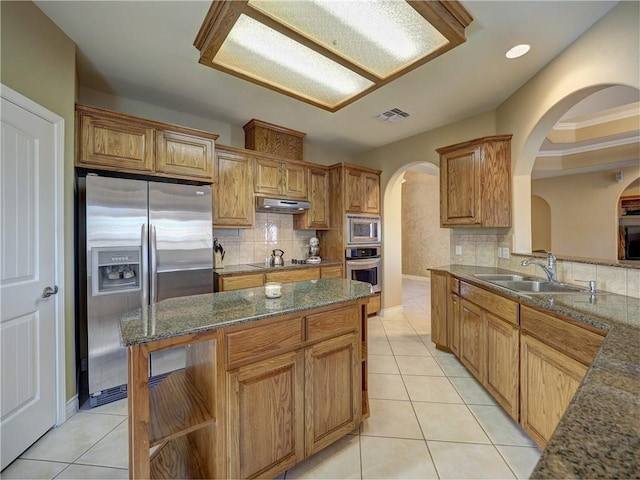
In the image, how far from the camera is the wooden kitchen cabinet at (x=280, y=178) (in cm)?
342

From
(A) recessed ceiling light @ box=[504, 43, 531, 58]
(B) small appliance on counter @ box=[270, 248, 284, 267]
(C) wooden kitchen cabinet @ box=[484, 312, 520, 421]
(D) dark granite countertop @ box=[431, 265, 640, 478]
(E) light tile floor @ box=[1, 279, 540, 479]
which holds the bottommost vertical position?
(E) light tile floor @ box=[1, 279, 540, 479]

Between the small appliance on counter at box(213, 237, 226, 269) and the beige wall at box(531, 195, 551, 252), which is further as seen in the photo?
the beige wall at box(531, 195, 551, 252)

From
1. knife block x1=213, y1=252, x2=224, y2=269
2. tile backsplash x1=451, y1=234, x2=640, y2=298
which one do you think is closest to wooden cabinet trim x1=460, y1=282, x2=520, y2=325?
tile backsplash x1=451, y1=234, x2=640, y2=298

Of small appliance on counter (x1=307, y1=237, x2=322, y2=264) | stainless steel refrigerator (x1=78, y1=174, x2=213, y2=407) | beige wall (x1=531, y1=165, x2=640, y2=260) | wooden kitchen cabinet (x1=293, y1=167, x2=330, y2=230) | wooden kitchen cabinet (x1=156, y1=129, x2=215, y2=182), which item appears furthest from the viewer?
beige wall (x1=531, y1=165, x2=640, y2=260)

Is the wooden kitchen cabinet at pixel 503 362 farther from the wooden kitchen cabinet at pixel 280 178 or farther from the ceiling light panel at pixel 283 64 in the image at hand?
the wooden kitchen cabinet at pixel 280 178

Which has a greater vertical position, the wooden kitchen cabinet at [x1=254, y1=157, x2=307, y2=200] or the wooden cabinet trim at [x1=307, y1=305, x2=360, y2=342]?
the wooden kitchen cabinet at [x1=254, y1=157, x2=307, y2=200]

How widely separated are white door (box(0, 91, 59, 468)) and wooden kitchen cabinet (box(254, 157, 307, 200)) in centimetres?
189

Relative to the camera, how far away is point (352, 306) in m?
1.67

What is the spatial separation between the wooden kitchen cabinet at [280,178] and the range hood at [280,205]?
12 centimetres

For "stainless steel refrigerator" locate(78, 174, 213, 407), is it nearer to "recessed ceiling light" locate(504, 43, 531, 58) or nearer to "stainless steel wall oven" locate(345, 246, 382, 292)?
"stainless steel wall oven" locate(345, 246, 382, 292)

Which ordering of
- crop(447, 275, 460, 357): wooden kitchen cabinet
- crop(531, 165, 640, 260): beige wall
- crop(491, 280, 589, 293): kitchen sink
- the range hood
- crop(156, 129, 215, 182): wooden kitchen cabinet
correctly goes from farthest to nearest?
crop(531, 165, 640, 260): beige wall < the range hood < crop(447, 275, 460, 357): wooden kitchen cabinet < crop(156, 129, 215, 182): wooden kitchen cabinet < crop(491, 280, 589, 293): kitchen sink

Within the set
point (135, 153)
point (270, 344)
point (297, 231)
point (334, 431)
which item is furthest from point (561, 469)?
point (297, 231)

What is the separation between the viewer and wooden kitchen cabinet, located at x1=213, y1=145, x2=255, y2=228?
310 centimetres

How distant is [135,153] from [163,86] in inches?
29.8
